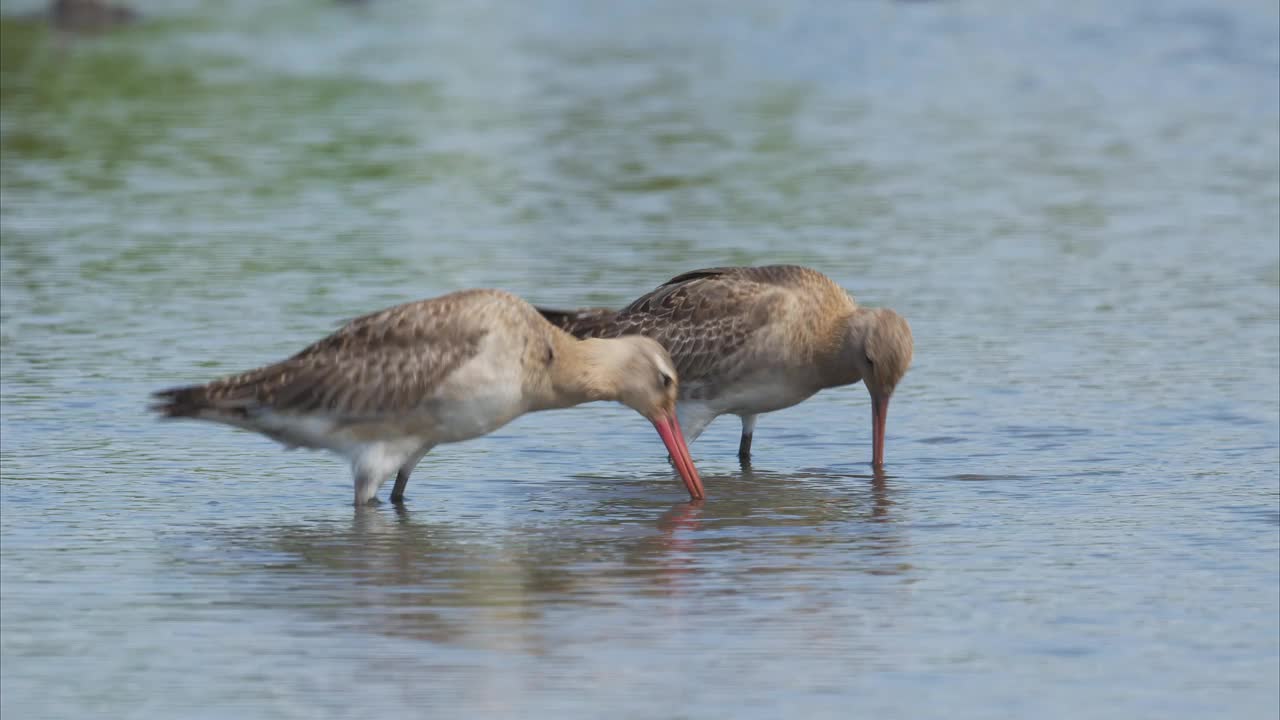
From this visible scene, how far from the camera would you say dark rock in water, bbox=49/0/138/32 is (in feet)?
146

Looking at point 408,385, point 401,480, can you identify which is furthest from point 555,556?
point 401,480

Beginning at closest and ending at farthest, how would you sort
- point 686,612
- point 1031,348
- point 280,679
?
point 280,679
point 686,612
point 1031,348

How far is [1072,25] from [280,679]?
2672 centimetres

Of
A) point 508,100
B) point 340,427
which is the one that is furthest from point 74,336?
point 508,100

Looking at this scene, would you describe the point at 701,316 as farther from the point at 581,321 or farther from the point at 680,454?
the point at 680,454

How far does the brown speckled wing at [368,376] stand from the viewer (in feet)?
36.4

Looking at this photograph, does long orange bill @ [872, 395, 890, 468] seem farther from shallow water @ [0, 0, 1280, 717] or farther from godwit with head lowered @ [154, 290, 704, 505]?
godwit with head lowered @ [154, 290, 704, 505]

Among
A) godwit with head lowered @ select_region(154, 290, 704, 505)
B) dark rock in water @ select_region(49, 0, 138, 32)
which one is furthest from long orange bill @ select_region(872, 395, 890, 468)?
dark rock in water @ select_region(49, 0, 138, 32)

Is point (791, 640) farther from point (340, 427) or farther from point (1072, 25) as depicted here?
point (1072, 25)

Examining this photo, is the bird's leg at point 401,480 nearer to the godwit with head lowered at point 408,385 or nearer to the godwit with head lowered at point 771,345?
the godwit with head lowered at point 408,385

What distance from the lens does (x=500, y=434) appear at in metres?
13.1

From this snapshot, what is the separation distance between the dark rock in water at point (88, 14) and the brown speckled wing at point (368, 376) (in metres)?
34.0

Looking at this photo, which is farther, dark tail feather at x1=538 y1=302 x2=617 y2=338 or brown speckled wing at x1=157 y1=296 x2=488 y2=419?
dark tail feather at x1=538 y1=302 x2=617 y2=338

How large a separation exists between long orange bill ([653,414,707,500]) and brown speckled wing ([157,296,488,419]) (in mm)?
1100
